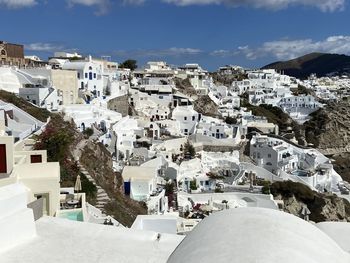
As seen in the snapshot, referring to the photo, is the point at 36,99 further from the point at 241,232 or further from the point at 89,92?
the point at 241,232

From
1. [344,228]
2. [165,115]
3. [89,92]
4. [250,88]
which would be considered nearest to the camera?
[344,228]

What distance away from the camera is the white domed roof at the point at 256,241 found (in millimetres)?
2736

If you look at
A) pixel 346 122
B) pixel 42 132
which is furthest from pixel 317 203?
pixel 346 122

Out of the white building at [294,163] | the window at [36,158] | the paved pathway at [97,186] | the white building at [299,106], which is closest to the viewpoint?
the window at [36,158]

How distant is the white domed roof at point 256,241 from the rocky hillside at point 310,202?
2657cm

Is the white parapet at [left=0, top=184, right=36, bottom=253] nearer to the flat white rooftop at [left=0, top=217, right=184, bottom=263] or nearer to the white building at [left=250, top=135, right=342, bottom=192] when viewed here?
the flat white rooftop at [left=0, top=217, right=184, bottom=263]

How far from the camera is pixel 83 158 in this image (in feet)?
65.4

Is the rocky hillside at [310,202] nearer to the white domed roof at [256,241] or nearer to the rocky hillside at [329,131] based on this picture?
the white domed roof at [256,241]

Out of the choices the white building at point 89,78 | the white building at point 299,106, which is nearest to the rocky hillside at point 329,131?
the white building at point 299,106

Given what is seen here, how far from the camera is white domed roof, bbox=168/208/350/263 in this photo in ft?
8.98

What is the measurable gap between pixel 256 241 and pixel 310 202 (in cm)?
2898

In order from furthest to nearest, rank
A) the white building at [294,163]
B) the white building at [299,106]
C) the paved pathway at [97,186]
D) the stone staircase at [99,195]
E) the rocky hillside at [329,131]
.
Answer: the white building at [299,106]
the rocky hillside at [329,131]
the white building at [294,163]
the paved pathway at [97,186]
the stone staircase at [99,195]

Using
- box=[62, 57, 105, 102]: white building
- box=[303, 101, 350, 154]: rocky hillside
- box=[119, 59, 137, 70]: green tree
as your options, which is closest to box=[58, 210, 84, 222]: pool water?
box=[62, 57, 105, 102]: white building

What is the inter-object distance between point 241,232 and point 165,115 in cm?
4261
